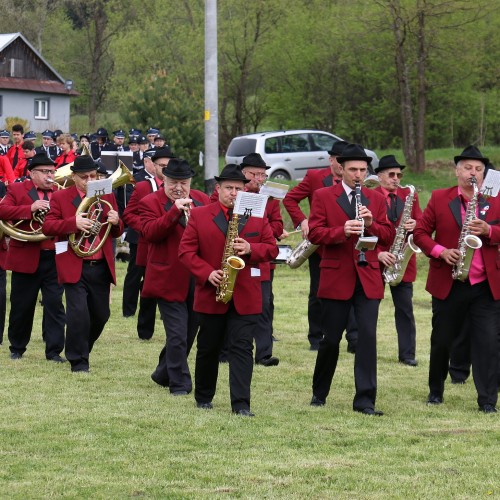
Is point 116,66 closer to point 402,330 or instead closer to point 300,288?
point 300,288

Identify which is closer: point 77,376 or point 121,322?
point 77,376

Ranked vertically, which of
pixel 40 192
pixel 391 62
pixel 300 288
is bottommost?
pixel 300 288

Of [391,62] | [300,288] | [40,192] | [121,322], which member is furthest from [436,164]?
[40,192]

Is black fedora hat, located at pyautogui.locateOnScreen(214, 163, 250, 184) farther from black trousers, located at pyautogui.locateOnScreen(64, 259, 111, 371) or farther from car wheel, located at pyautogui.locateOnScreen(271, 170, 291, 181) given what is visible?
car wheel, located at pyautogui.locateOnScreen(271, 170, 291, 181)

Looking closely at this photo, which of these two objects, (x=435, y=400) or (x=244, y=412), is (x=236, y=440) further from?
(x=435, y=400)

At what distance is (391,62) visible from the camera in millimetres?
42250

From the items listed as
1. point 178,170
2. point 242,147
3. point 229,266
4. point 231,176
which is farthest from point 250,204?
point 242,147

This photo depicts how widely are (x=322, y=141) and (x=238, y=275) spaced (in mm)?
23934

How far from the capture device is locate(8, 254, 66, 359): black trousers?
12562 mm

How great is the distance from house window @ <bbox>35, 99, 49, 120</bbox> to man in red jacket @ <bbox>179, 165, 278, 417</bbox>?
60396mm

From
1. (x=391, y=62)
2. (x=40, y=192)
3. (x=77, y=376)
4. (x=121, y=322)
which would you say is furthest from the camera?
(x=391, y=62)

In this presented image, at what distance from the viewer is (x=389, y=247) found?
12422 millimetres

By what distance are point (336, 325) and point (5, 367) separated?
3946 millimetres

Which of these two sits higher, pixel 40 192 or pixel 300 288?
pixel 40 192
